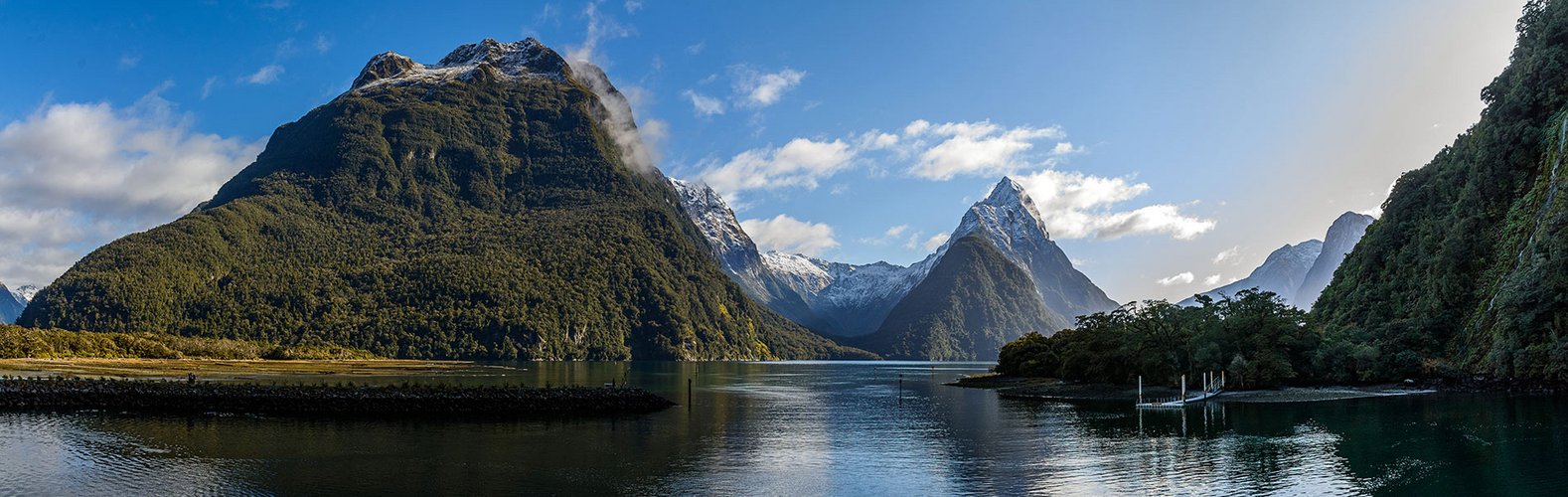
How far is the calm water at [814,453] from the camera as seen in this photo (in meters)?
38.1

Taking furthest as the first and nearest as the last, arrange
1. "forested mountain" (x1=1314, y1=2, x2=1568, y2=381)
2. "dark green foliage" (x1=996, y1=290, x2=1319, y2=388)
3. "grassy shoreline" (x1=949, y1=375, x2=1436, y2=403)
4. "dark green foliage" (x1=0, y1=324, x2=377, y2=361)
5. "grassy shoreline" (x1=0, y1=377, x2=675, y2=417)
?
"dark green foliage" (x1=0, y1=324, x2=377, y2=361) → "dark green foliage" (x1=996, y1=290, x2=1319, y2=388) → "grassy shoreline" (x1=949, y1=375, x2=1436, y2=403) → "forested mountain" (x1=1314, y1=2, x2=1568, y2=381) → "grassy shoreline" (x1=0, y1=377, x2=675, y2=417)

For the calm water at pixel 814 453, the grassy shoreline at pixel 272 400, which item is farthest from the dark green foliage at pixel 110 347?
the calm water at pixel 814 453

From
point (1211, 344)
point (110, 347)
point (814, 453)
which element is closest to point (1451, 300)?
point (1211, 344)

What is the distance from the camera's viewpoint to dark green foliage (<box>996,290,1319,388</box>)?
347 feet

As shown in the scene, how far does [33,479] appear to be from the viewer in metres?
37.7

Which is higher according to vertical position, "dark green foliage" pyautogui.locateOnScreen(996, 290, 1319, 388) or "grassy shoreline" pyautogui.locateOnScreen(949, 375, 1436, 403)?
"dark green foliage" pyautogui.locateOnScreen(996, 290, 1319, 388)

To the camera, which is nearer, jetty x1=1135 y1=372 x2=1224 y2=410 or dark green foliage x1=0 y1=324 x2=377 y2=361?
jetty x1=1135 y1=372 x2=1224 y2=410

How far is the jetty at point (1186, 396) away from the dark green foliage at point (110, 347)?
165 metres

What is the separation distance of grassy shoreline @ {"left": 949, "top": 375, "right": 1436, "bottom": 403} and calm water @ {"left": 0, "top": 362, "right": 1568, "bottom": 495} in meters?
17.1

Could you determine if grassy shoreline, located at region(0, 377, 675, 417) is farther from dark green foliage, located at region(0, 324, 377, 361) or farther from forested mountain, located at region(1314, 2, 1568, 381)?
forested mountain, located at region(1314, 2, 1568, 381)

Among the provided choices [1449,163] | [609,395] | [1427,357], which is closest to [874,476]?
[609,395]

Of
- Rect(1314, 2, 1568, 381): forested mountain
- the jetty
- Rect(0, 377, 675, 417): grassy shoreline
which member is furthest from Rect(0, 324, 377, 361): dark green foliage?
Rect(1314, 2, 1568, 381): forested mountain

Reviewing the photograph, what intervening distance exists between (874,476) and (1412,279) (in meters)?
109

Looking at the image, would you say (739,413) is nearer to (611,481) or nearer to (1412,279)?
(611,481)
